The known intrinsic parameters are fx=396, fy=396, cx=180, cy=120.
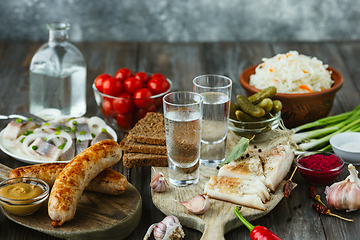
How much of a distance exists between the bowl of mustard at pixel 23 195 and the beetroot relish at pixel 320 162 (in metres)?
1.68

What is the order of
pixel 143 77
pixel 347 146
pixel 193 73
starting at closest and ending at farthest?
1. pixel 347 146
2. pixel 143 77
3. pixel 193 73

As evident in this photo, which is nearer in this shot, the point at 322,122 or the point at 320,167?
the point at 320,167

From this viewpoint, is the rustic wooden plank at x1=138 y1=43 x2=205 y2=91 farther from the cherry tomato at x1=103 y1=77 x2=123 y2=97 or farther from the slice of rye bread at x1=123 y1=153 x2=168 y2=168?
the slice of rye bread at x1=123 y1=153 x2=168 y2=168

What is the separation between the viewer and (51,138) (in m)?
3.03

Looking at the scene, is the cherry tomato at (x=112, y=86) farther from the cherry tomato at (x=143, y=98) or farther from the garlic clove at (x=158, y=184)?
the garlic clove at (x=158, y=184)

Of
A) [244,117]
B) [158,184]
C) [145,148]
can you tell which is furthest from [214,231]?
[244,117]

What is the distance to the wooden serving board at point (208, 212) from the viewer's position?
2.17 m

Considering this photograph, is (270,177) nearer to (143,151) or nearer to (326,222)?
(326,222)

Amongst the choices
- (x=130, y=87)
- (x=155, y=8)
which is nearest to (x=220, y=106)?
(x=130, y=87)

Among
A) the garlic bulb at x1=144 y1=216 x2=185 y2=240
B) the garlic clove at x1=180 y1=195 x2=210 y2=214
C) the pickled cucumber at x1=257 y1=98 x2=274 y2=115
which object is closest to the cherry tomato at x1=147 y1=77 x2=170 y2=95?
the pickled cucumber at x1=257 y1=98 x2=274 y2=115

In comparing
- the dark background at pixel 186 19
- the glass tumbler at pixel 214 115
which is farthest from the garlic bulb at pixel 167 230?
the dark background at pixel 186 19

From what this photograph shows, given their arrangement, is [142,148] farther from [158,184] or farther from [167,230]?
[167,230]

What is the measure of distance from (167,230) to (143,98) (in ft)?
4.90

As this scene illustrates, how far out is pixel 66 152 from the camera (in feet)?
9.61
